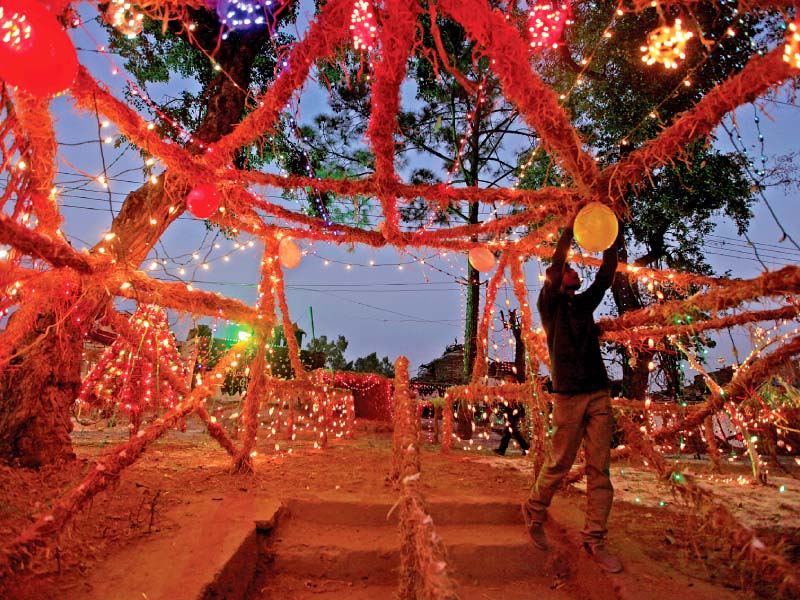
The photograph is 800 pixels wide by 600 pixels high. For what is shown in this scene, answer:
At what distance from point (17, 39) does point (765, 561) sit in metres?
4.33

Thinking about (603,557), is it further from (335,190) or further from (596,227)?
(335,190)

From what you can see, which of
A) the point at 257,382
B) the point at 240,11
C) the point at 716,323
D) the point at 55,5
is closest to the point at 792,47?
the point at 716,323

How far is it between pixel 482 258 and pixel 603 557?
424 cm

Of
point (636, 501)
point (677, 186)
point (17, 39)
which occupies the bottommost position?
point (636, 501)

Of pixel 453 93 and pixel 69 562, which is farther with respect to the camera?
pixel 453 93

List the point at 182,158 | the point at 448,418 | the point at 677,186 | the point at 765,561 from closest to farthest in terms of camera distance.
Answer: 1. the point at 765,561
2. the point at 182,158
3. the point at 448,418
4. the point at 677,186

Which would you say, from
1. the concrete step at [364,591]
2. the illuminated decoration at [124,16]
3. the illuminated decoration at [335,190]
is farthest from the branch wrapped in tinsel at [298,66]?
the concrete step at [364,591]

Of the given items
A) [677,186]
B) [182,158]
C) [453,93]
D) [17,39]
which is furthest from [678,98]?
[17,39]

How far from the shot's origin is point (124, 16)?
9.65ft

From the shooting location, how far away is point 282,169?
8.13 metres

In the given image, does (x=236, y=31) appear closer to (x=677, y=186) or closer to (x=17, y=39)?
(x=17, y=39)

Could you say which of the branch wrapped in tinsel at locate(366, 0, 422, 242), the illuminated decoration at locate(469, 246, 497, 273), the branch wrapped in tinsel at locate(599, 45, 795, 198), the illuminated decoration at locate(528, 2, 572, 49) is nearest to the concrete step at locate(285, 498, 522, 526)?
the branch wrapped in tinsel at locate(599, 45, 795, 198)

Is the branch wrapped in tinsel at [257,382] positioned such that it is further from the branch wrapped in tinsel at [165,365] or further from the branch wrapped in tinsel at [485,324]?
the branch wrapped in tinsel at [485,324]

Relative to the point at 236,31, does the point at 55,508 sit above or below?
below
